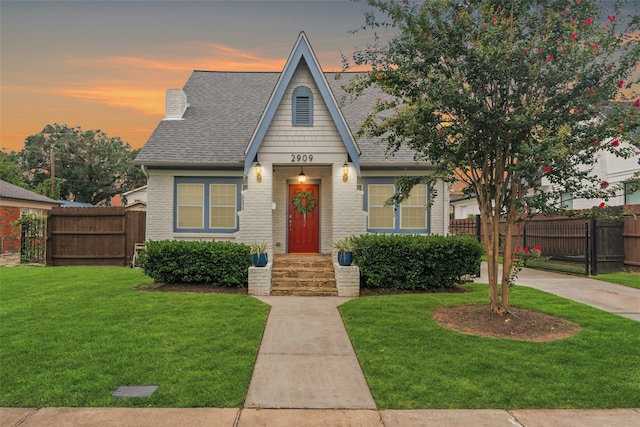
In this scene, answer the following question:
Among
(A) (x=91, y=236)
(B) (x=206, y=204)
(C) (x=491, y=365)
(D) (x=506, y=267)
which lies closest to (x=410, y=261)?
(D) (x=506, y=267)

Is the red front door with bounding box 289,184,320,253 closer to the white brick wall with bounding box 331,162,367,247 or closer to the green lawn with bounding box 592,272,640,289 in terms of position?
the white brick wall with bounding box 331,162,367,247

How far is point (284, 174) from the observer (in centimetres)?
1375

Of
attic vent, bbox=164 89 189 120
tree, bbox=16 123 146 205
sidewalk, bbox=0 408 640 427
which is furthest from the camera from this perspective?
tree, bbox=16 123 146 205

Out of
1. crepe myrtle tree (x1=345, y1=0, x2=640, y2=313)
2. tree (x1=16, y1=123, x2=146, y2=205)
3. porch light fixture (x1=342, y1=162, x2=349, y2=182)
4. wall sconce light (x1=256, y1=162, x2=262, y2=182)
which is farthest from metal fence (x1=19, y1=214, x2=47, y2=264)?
tree (x1=16, y1=123, x2=146, y2=205)

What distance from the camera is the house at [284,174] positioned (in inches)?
476

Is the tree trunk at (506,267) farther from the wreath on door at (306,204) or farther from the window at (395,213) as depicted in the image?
the wreath on door at (306,204)

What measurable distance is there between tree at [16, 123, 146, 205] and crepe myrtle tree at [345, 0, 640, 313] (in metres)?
49.3

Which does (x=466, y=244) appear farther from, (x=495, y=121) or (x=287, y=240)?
(x=287, y=240)

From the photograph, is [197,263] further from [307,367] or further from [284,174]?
[307,367]

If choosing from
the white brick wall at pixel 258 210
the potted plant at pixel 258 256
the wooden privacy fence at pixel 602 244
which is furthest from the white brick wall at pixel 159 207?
the wooden privacy fence at pixel 602 244

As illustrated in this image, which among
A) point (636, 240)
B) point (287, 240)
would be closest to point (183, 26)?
point (287, 240)

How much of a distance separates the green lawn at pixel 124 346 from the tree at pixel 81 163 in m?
44.8

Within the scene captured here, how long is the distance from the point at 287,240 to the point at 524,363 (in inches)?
371

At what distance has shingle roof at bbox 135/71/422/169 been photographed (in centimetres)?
1341
